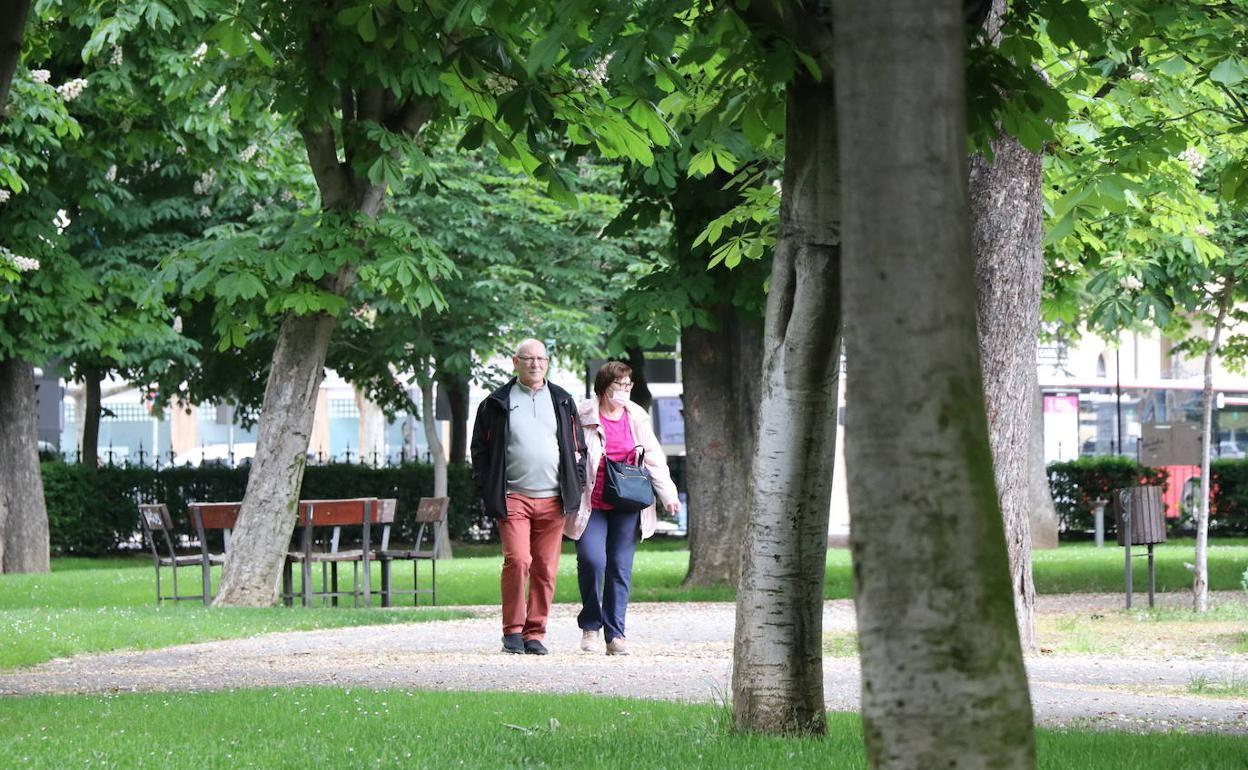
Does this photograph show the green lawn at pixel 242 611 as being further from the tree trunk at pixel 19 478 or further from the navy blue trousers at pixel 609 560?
the navy blue trousers at pixel 609 560

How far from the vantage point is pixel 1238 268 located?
1798 centimetres

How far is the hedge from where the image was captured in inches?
1168

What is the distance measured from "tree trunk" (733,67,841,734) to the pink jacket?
4416 millimetres

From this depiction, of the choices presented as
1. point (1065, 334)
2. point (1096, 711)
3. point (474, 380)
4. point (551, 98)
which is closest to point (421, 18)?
point (551, 98)

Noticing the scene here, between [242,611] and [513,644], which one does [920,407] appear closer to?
[513,644]

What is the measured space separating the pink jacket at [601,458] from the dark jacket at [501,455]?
0.08 meters

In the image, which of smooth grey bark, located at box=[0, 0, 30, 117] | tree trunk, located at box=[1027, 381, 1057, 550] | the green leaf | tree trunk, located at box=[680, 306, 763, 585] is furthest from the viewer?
tree trunk, located at box=[1027, 381, 1057, 550]

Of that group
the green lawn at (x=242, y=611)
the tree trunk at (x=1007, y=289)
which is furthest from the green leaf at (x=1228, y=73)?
the green lawn at (x=242, y=611)

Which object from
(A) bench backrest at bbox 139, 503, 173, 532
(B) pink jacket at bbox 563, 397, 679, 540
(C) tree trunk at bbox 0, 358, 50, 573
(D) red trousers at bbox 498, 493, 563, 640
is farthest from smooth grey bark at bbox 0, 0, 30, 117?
(C) tree trunk at bbox 0, 358, 50, 573

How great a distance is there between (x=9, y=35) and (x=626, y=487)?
4.94 metres

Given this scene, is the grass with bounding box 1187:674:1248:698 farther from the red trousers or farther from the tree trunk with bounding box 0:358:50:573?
the tree trunk with bounding box 0:358:50:573

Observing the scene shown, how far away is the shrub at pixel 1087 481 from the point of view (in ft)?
110

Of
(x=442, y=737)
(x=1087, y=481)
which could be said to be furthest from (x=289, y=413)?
(x=1087, y=481)

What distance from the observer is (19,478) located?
78.7 ft
